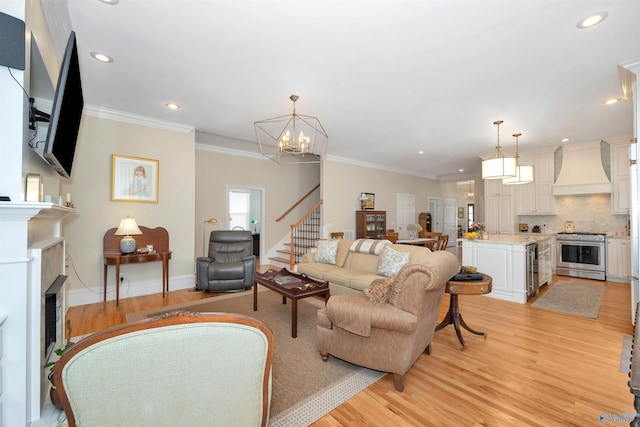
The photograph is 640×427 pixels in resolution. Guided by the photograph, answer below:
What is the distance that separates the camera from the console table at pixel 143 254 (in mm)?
3842

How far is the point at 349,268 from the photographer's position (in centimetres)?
426

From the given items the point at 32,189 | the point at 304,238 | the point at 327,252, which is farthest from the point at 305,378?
the point at 304,238

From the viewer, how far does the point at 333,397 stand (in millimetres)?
1942

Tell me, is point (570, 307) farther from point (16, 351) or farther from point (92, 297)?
point (92, 297)

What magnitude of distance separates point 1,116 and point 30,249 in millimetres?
644

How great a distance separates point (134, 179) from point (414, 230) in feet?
24.3

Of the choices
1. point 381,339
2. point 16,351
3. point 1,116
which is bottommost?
point 381,339

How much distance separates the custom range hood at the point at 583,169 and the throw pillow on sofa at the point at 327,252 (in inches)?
209

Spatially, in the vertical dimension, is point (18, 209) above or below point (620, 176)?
below

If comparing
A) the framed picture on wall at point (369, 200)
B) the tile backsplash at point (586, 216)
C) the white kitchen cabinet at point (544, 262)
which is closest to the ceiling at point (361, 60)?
the tile backsplash at point (586, 216)

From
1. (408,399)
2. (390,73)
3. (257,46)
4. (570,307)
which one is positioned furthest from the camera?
(570,307)

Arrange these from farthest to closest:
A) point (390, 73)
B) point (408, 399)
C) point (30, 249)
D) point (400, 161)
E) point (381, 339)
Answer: point (400, 161) < point (390, 73) < point (381, 339) < point (408, 399) < point (30, 249)

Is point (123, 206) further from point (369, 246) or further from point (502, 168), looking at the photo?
point (502, 168)

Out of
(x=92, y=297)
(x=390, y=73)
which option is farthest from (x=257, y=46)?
(x=92, y=297)
